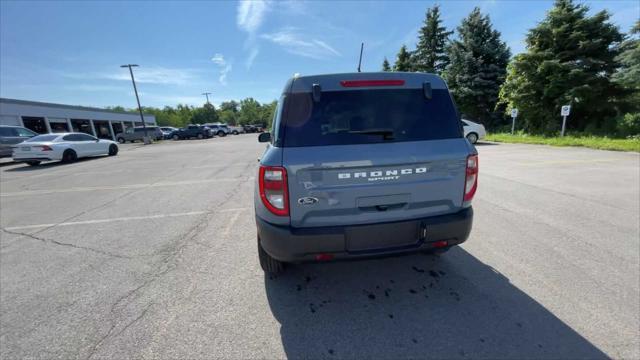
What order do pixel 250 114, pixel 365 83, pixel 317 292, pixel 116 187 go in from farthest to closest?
pixel 250 114, pixel 116 187, pixel 317 292, pixel 365 83

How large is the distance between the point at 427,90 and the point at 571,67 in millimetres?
19831

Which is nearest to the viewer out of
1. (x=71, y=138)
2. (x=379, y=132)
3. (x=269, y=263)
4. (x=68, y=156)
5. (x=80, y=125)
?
(x=379, y=132)

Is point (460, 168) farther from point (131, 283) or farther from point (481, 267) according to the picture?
point (131, 283)

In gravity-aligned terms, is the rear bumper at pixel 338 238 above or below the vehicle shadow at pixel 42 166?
above

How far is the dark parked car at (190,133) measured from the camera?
3841 centimetres

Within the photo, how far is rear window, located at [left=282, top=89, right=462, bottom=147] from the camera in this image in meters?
2.25

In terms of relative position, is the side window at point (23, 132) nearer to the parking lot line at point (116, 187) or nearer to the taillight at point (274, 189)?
the parking lot line at point (116, 187)

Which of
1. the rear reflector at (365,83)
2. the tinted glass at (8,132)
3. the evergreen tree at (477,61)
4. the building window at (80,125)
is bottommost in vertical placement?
the tinted glass at (8,132)

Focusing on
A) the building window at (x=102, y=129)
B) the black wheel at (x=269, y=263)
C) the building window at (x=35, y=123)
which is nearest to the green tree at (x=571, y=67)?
the black wheel at (x=269, y=263)

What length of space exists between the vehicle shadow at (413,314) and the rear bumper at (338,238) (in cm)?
59

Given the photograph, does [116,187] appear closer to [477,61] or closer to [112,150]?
[112,150]

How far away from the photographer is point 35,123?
31.7 metres

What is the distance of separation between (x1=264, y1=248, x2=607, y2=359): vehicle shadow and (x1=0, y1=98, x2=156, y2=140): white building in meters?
40.5

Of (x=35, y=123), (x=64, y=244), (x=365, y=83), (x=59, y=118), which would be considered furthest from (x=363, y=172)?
(x=59, y=118)
